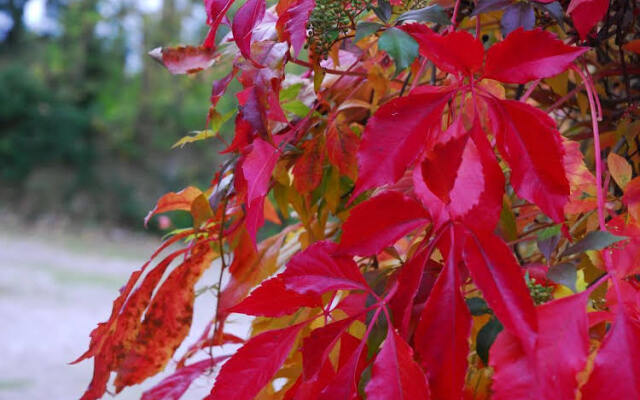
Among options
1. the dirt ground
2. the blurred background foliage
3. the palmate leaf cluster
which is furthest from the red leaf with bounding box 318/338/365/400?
the blurred background foliage

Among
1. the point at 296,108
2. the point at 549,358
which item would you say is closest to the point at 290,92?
the point at 296,108

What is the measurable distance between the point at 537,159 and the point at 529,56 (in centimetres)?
3

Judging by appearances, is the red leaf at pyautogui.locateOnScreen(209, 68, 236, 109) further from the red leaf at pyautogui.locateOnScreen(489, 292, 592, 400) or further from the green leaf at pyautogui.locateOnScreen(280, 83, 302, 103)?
the red leaf at pyautogui.locateOnScreen(489, 292, 592, 400)

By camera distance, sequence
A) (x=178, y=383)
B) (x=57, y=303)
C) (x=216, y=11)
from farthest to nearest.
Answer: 1. (x=57, y=303)
2. (x=178, y=383)
3. (x=216, y=11)

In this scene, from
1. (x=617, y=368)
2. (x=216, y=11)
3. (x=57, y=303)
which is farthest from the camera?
(x=57, y=303)

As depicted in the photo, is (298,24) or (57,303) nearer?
(298,24)

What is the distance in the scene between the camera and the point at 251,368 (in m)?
0.24

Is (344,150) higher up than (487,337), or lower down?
higher up

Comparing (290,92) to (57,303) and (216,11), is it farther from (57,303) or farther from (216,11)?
(57,303)

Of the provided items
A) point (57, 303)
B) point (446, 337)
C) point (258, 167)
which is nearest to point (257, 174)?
point (258, 167)

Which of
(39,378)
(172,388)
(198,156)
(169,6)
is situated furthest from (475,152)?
(169,6)

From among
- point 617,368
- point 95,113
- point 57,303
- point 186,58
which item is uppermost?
point 95,113

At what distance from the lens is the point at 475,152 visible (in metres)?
0.21

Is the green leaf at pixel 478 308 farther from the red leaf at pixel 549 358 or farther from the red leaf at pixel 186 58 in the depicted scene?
the red leaf at pixel 186 58
